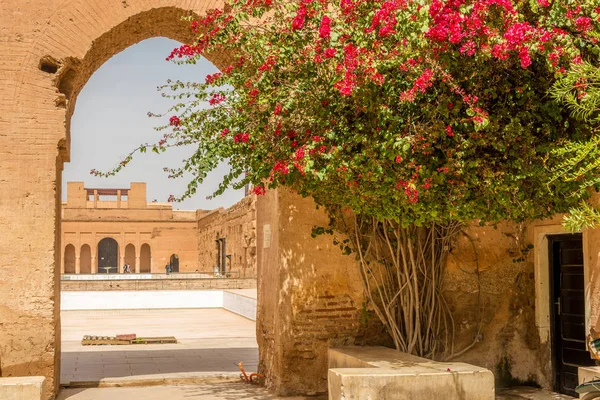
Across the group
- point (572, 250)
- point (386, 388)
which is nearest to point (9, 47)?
point (386, 388)

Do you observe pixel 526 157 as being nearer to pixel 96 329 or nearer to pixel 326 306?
pixel 326 306

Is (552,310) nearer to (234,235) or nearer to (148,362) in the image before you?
(148,362)

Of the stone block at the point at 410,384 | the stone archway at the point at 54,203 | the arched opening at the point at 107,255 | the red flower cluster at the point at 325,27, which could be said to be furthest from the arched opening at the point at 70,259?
the red flower cluster at the point at 325,27

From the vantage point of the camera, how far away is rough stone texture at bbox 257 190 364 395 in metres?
7.48

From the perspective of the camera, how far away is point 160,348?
11.4 metres

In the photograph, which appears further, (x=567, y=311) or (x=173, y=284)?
(x=173, y=284)

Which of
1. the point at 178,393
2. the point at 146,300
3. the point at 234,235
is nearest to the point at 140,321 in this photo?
the point at 146,300

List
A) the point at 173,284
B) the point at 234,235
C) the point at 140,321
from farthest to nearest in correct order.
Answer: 1. the point at 234,235
2. the point at 173,284
3. the point at 140,321

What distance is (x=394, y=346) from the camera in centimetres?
762

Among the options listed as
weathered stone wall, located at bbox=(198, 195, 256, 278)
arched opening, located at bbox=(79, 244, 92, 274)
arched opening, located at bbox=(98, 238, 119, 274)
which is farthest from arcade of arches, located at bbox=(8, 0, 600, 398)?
arched opening, located at bbox=(98, 238, 119, 274)

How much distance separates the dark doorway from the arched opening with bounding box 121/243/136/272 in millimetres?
45695

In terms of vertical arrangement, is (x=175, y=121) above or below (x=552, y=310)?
above

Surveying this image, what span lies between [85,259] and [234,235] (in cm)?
2313

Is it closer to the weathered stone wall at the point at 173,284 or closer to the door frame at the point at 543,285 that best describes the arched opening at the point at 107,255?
the weathered stone wall at the point at 173,284
